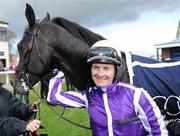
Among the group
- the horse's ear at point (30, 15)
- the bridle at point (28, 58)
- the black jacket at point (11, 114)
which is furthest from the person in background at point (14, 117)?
the horse's ear at point (30, 15)

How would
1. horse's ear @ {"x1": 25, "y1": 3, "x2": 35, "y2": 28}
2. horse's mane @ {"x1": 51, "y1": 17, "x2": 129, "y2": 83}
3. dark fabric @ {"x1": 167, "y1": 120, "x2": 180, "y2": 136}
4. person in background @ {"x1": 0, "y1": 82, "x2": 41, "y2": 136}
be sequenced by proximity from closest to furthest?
person in background @ {"x1": 0, "y1": 82, "x2": 41, "y2": 136} < dark fabric @ {"x1": 167, "y1": 120, "x2": 180, "y2": 136} < horse's ear @ {"x1": 25, "y1": 3, "x2": 35, "y2": 28} < horse's mane @ {"x1": 51, "y1": 17, "x2": 129, "y2": 83}

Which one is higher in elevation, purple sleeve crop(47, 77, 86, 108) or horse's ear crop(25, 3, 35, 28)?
horse's ear crop(25, 3, 35, 28)

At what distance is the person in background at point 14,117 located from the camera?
8.06 feet

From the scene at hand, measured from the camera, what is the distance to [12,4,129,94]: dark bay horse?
3.19 m

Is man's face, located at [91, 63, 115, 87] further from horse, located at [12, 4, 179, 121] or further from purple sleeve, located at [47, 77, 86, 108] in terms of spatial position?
horse, located at [12, 4, 179, 121]

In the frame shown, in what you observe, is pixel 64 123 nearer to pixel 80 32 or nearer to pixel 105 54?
pixel 80 32

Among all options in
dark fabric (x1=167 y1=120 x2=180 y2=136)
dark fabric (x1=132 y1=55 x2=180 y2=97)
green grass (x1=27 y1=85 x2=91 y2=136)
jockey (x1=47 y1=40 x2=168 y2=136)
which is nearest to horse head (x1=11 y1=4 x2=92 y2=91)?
dark fabric (x1=132 y1=55 x2=180 y2=97)

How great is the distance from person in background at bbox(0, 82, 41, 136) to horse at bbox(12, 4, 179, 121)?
0.26 metres

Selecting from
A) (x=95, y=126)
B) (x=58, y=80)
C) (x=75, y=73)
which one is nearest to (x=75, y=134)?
(x=75, y=73)

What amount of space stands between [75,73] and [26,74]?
0.49 m

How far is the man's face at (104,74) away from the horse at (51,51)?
32.6 inches

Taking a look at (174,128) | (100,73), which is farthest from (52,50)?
(174,128)

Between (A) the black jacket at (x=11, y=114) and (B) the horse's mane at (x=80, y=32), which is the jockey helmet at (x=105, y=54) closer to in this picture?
(A) the black jacket at (x=11, y=114)

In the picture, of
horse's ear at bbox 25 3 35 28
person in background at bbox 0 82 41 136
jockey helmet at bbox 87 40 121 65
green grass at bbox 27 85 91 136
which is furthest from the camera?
green grass at bbox 27 85 91 136
